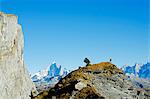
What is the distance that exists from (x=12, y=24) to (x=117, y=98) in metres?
26.3

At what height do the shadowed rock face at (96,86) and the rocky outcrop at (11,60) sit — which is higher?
the rocky outcrop at (11,60)

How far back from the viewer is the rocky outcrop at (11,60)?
58.8 meters

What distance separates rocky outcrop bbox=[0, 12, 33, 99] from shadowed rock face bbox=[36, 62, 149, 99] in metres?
11.5

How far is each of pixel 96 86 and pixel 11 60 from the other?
22.1 metres

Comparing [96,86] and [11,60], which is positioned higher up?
[11,60]

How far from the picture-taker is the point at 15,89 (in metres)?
65.1

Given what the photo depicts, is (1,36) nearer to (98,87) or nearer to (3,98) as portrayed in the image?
(3,98)

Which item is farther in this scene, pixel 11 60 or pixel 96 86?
pixel 11 60

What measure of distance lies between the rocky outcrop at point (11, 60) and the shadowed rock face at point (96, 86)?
37.7 feet

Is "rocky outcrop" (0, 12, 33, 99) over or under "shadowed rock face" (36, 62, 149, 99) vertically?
over

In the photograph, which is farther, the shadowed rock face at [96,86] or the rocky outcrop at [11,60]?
A: the rocky outcrop at [11,60]

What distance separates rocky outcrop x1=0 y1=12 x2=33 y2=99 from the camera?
193 feet

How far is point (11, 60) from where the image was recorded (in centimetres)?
6375

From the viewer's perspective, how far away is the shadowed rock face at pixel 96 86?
46.4m
